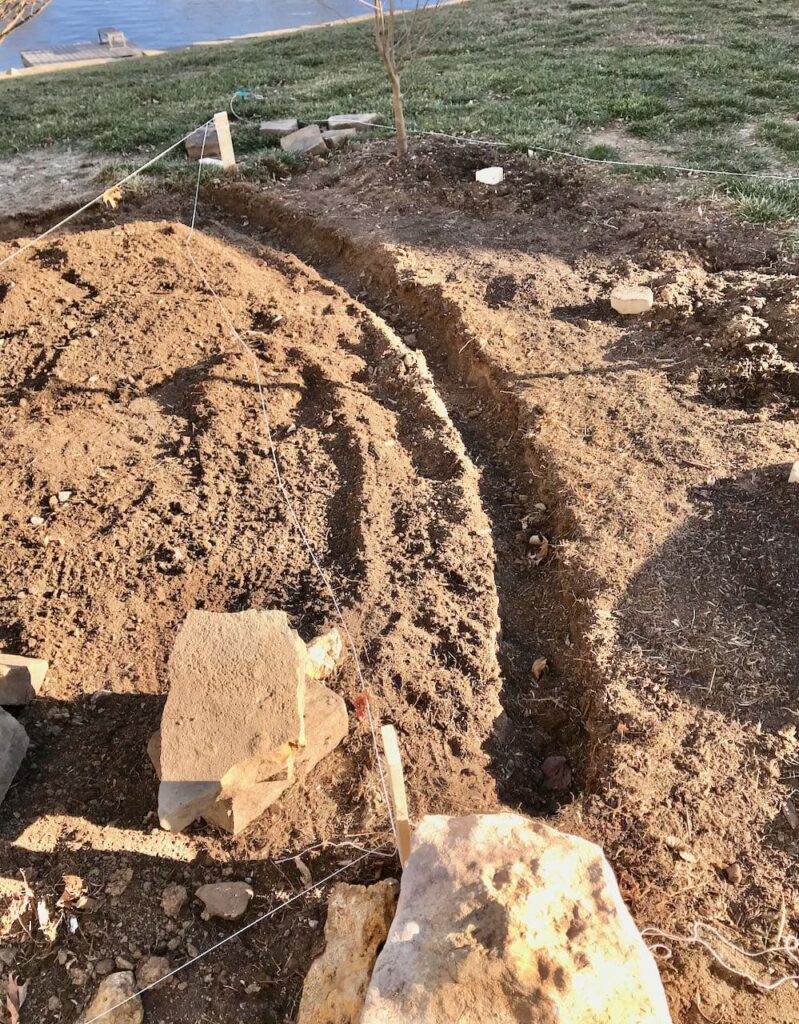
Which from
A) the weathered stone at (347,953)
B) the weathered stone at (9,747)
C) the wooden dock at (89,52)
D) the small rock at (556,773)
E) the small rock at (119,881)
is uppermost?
the wooden dock at (89,52)

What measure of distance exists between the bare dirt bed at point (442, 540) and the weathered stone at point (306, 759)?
8 cm

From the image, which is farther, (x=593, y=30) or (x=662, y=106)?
(x=593, y=30)

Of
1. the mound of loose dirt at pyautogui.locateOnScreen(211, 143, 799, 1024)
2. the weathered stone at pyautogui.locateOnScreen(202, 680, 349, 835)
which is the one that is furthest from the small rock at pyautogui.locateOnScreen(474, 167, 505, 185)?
the weathered stone at pyautogui.locateOnScreen(202, 680, 349, 835)

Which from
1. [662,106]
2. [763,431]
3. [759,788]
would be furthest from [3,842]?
[662,106]

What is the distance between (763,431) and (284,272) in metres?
3.90

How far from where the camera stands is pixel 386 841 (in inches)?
105

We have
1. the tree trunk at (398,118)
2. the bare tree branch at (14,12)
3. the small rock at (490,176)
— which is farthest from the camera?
the tree trunk at (398,118)

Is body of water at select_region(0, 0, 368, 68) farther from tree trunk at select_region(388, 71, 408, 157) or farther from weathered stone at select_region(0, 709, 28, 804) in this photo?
weathered stone at select_region(0, 709, 28, 804)

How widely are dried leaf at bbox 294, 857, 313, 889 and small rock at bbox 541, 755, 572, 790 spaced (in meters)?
0.96

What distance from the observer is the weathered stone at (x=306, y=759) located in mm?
2643

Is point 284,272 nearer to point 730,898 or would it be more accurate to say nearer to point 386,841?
point 386,841

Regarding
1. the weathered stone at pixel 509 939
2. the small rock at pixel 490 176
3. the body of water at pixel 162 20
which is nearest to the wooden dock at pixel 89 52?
the body of water at pixel 162 20

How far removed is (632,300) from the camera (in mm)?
5176

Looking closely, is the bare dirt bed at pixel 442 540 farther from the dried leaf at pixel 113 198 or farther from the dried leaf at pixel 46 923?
the dried leaf at pixel 113 198
